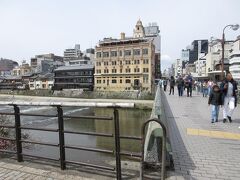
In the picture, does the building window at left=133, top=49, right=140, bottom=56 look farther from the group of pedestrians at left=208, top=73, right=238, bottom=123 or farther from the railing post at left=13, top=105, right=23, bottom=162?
the railing post at left=13, top=105, right=23, bottom=162

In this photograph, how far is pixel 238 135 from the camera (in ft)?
26.6

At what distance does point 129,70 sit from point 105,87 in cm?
1035

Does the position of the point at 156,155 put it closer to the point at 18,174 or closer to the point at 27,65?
the point at 18,174

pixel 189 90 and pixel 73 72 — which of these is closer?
pixel 189 90

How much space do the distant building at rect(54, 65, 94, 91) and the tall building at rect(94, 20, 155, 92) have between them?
2370 millimetres

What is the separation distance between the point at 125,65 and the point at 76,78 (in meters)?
17.9

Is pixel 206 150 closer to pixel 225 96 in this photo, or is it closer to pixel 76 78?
pixel 225 96

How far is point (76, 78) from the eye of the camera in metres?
90.6

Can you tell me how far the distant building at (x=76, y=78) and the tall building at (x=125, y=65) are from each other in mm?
2370

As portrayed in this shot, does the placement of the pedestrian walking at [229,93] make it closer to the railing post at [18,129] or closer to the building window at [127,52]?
the railing post at [18,129]

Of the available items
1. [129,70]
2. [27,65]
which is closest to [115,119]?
[129,70]

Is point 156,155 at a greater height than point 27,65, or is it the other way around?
point 27,65

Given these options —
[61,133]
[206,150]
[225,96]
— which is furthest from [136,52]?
[61,133]

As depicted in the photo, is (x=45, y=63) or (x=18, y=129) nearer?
(x=18, y=129)
